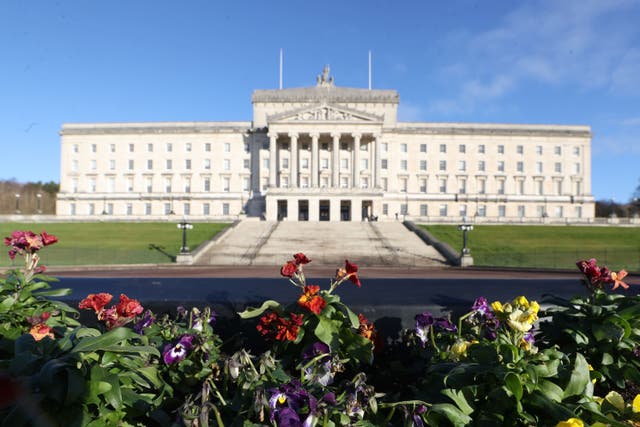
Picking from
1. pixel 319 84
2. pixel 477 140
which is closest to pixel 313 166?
pixel 319 84

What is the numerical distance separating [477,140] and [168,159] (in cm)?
6051

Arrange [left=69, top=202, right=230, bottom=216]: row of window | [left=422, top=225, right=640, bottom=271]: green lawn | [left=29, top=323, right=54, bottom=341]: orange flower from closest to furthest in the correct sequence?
[left=29, top=323, right=54, bottom=341]: orange flower, [left=422, top=225, right=640, bottom=271]: green lawn, [left=69, top=202, right=230, bottom=216]: row of window

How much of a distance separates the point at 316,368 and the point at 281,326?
1.88 feet

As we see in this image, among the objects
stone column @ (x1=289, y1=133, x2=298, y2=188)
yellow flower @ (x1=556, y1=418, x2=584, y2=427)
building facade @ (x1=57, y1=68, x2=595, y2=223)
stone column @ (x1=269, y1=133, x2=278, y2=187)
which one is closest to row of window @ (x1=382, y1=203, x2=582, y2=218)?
building facade @ (x1=57, y1=68, x2=595, y2=223)

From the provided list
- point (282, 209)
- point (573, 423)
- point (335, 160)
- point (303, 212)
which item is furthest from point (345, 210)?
point (573, 423)

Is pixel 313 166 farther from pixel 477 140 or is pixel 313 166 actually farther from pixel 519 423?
pixel 519 423

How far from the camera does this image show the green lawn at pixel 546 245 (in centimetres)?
2761

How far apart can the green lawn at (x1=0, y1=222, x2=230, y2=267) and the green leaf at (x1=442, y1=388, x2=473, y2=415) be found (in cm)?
2819

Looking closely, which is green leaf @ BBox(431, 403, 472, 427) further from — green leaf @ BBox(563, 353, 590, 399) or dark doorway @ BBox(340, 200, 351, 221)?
dark doorway @ BBox(340, 200, 351, 221)

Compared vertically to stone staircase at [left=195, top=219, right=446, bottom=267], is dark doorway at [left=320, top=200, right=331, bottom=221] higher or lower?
higher

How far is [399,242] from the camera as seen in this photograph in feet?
118

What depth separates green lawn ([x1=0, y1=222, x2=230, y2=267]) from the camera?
2694 centimetres

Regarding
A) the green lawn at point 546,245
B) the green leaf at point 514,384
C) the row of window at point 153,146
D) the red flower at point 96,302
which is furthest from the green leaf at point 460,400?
the row of window at point 153,146

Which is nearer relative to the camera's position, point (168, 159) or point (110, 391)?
point (110, 391)
